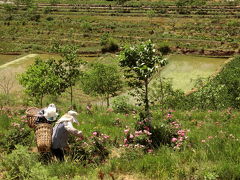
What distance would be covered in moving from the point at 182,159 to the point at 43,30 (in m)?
56.7

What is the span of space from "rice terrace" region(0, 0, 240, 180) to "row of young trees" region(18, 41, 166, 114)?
0.13 ft

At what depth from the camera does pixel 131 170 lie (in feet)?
22.3

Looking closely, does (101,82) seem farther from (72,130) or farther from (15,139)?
(72,130)

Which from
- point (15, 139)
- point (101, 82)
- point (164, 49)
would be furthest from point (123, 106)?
point (164, 49)

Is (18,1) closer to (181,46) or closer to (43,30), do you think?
(43,30)

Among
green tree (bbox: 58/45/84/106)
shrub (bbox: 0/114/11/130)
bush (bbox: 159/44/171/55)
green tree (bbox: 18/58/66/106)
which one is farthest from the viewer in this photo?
bush (bbox: 159/44/171/55)

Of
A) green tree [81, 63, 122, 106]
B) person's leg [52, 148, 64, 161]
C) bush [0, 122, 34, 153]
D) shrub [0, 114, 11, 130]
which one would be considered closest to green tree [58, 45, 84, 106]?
green tree [81, 63, 122, 106]

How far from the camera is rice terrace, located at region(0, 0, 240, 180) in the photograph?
673 cm

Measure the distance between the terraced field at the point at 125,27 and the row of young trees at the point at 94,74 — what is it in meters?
20.9

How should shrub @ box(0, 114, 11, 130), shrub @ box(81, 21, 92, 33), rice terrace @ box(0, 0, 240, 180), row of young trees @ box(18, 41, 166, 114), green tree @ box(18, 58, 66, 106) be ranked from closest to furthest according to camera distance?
rice terrace @ box(0, 0, 240, 180) → row of young trees @ box(18, 41, 166, 114) → shrub @ box(0, 114, 11, 130) → green tree @ box(18, 58, 66, 106) → shrub @ box(81, 21, 92, 33)

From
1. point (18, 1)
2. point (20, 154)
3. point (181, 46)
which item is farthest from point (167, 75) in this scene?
point (18, 1)

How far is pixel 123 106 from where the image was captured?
53.4ft

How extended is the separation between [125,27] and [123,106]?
4564 cm

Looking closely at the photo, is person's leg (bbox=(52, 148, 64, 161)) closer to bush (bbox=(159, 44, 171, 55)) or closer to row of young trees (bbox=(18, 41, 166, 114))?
row of young trees (bbox=(18, 41, 166, 114))
